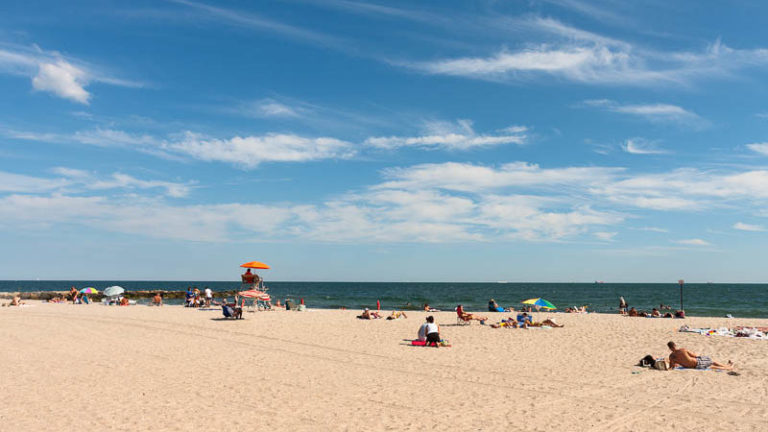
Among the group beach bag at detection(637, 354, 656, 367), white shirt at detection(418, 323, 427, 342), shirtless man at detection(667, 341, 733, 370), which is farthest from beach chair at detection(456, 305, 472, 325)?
shirtless man at detection(667, 341, 733, 370)

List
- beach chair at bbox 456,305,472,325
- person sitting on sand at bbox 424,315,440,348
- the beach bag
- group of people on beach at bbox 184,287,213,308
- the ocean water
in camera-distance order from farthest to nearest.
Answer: the ocean water
group of people on beach at bbox 184,287,213,308
beach chair at bbox 456,305,472,325
person sitting on sand at bbox 424,315,440,348
the beach bag

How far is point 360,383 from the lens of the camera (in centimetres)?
1099

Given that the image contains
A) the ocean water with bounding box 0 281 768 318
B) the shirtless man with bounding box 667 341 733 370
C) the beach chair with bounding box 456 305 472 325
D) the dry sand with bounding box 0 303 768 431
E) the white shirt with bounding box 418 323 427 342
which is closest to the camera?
the dry sand with bounding box 0 303 768 431

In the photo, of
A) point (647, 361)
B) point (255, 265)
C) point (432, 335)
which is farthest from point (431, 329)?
point (255, 265)

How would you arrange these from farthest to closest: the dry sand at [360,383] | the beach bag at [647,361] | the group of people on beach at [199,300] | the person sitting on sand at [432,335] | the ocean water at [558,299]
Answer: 1. the ocean water at [558,299]
2. the group of people on beach at [199,300]
3. the person sitting on sand at [432,335]
4. the beach bag at [647,361]
5. the dry sand at [360,383]

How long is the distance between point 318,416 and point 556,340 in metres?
12.5

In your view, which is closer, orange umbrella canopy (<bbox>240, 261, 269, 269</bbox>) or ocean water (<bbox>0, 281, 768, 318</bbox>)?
orange umbrella canopy (<bbox>240, 261, 269, 269</bbox>)

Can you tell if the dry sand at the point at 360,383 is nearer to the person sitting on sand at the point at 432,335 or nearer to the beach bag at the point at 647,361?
the beach bag at the point at 647,361

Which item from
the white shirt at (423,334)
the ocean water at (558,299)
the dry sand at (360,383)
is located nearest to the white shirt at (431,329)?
the white shirt at (423,334)

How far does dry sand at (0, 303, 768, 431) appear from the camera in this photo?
8.13 meters

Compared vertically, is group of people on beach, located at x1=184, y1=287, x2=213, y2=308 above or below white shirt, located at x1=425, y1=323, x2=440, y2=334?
below

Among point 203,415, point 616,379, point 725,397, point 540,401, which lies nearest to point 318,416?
point 203,415

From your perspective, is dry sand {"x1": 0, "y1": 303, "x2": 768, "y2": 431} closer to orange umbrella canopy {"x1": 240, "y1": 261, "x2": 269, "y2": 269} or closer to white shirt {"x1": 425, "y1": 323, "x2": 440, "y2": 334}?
white shirt {"x1": 425, "y1": 323, "x2": 440, "y2": 334}

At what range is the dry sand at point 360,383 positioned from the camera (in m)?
8.13
